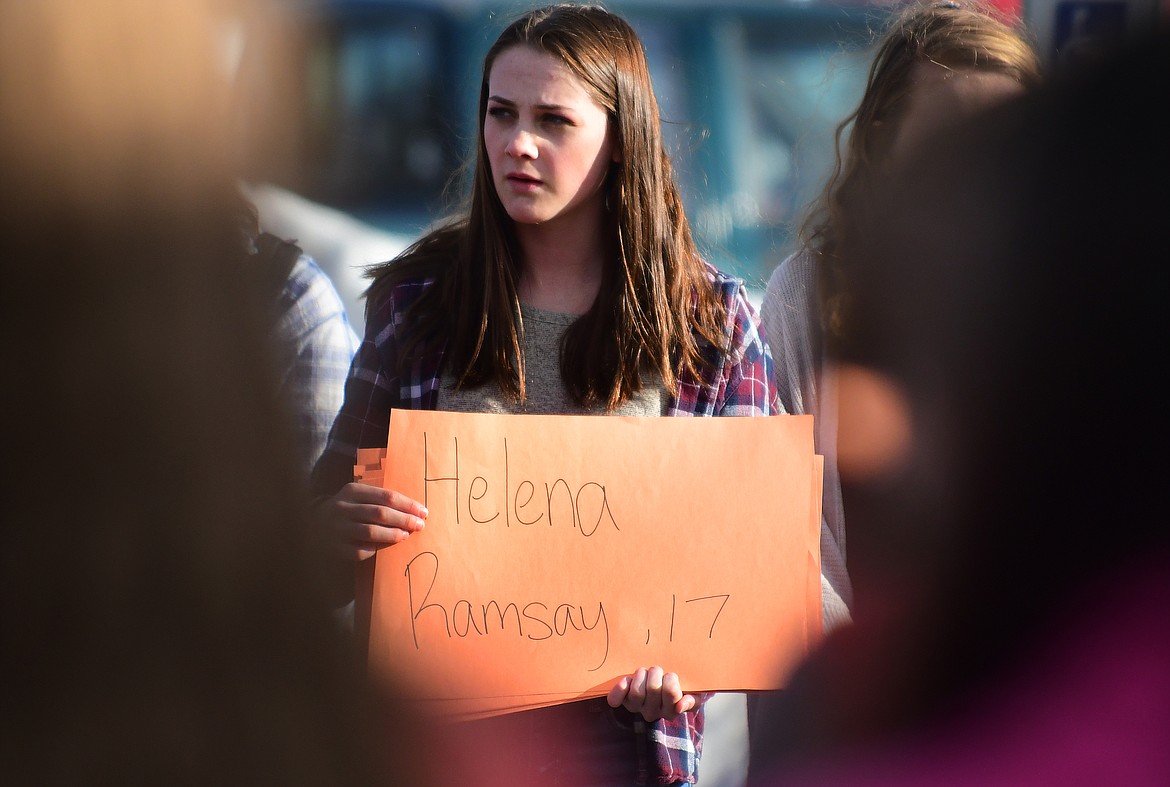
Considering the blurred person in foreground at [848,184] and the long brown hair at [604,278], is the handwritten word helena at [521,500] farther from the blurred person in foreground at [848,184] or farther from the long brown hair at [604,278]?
the blurred person in foreground at [848,184]

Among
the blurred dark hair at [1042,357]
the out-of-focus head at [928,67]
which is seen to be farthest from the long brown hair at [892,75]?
the blurred dark hair at [1042,357]

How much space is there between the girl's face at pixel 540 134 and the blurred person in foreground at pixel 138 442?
91 centimetres

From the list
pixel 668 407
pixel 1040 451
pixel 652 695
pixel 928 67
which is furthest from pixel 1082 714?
pixel 928 67

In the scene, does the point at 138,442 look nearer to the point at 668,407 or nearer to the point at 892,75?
the point at 668,407

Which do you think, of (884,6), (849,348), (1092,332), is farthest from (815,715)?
(884,6)

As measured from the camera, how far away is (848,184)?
155cm

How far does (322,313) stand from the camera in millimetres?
1723

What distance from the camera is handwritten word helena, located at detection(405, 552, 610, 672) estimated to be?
117 centimetres

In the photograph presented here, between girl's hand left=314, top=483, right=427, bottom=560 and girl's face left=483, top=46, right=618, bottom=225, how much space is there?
374 millimetres

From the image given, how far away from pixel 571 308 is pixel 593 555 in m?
0.32

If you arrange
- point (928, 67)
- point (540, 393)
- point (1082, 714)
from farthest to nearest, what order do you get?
1. point (928, 67)
2. point (540, 393)
3. point (1082, 714)

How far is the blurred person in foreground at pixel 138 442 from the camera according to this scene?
0.32 meters

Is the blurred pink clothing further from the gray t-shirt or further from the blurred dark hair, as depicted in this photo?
the gray t-shirt

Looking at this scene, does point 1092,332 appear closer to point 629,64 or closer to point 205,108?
point 205,108
